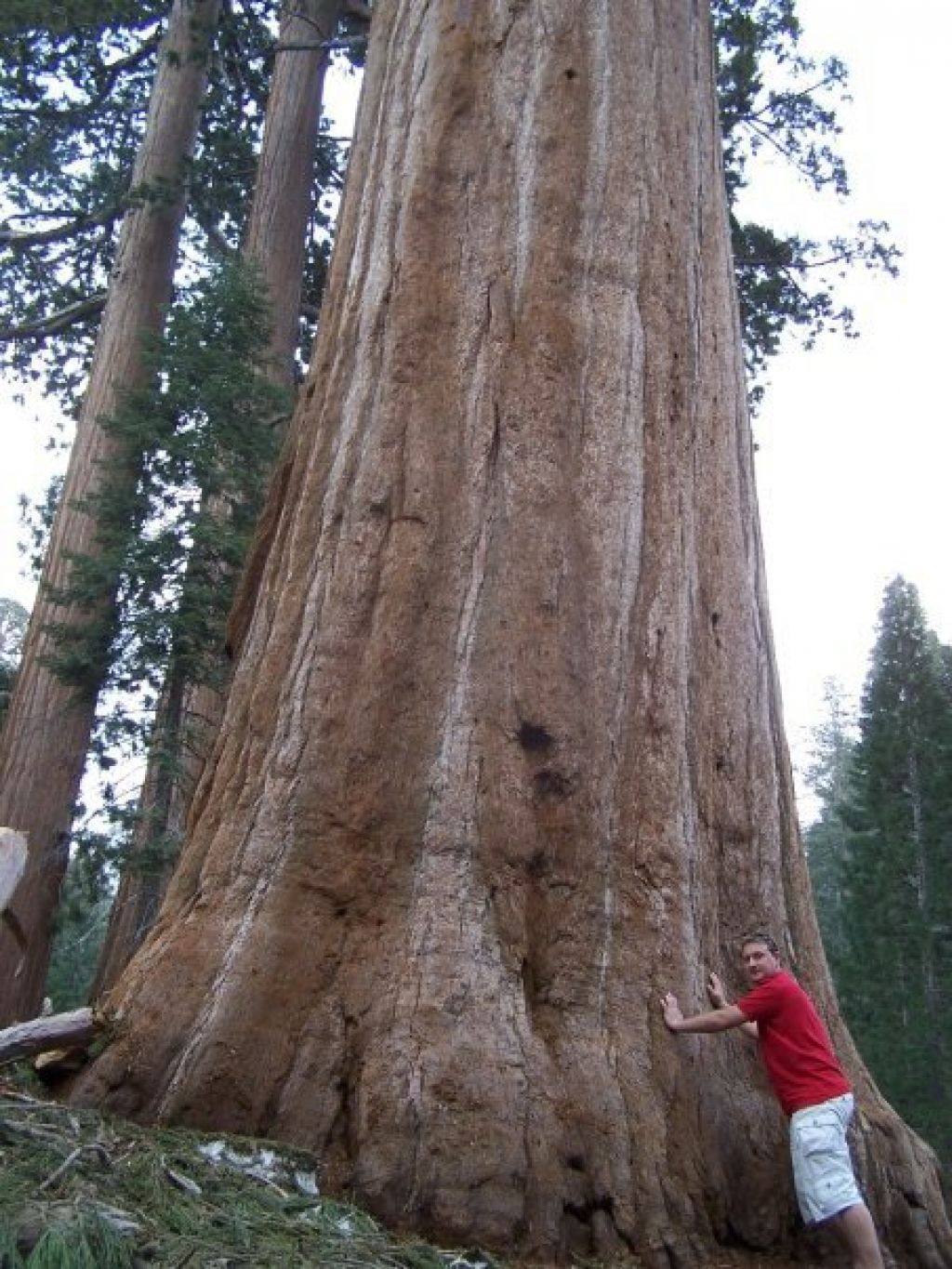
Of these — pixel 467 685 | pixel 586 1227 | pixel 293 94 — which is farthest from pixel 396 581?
pixel 293 94

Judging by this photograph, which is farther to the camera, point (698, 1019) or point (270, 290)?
point (270, 290)

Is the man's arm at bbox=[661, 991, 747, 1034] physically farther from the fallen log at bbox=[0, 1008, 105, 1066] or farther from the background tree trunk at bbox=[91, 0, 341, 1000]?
the background tree trunk at bbox=[91, 0, 341, 1000]

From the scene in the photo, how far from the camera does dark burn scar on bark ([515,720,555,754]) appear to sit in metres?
4.24

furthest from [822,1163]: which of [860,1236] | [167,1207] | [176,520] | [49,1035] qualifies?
[176,520]

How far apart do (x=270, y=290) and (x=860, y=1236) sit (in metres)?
9.75

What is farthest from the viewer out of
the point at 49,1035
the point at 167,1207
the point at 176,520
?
the point at 176,520

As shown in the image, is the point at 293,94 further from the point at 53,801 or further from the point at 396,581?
the point at 396,581

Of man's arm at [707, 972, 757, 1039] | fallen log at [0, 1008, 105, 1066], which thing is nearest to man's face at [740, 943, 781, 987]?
man's arm at [707, 972, 757, 1039]

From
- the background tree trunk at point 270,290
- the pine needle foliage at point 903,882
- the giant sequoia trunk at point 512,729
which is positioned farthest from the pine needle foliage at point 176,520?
the pine needle foliage at point 903,882

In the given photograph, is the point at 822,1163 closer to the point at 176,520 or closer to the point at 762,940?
the point at 762,940

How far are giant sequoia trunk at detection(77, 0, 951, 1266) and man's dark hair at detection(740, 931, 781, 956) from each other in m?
0.07

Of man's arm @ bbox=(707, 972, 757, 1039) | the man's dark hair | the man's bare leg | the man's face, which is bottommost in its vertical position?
the man's bare leg

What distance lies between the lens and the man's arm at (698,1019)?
3922 millimetres

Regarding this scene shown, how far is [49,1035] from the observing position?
377cm
